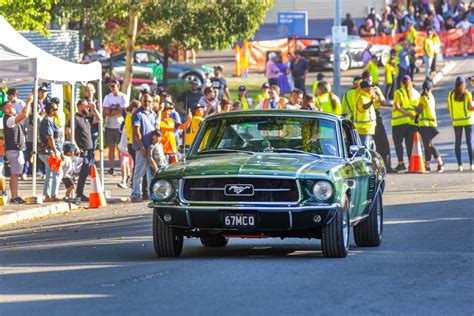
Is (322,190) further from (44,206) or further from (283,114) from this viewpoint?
(44,206)

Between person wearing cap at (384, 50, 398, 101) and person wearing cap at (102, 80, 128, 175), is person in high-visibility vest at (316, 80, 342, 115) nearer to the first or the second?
person wearing cap at (102, 80, 128, 175)

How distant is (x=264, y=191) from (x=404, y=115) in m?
15.0

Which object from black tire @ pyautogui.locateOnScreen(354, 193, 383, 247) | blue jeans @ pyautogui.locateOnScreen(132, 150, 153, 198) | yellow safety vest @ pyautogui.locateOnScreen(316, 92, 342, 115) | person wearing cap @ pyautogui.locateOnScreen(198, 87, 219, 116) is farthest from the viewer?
person wearing cap @ pyautogui.locateOnScreen(198, 87, 219, 116)

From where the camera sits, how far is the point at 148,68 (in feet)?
141

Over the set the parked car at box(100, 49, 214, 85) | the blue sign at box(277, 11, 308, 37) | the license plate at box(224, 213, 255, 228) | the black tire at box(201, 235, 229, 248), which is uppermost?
the blue sign at box(277, 11, 308, 37)

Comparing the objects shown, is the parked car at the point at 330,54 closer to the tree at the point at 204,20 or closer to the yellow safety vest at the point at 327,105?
the tree at the point at 204,20

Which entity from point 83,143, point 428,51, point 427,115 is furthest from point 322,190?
point 428,51

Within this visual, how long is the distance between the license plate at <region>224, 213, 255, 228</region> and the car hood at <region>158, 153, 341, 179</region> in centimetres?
39

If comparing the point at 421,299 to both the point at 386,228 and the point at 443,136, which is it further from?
the point at 443,136

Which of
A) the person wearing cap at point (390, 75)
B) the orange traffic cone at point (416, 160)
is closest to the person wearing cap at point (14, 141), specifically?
the orange traffic cone at point (416, 160)

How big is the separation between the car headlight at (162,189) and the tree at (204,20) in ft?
69.5

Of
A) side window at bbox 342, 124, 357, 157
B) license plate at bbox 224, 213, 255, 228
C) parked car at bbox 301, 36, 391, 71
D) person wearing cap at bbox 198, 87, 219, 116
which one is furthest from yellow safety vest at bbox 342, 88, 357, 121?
parked car at bbox 301, 36, 391, 71

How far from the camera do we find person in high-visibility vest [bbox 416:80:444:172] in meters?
26.7

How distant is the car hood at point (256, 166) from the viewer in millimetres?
12352
